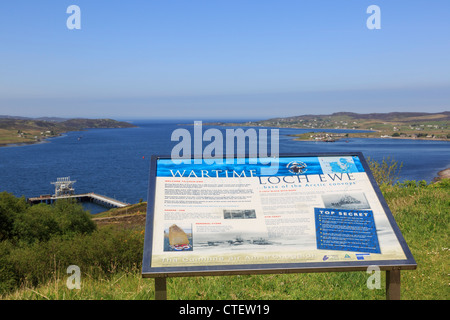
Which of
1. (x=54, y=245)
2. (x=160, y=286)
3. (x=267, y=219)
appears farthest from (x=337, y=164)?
(x=54, y=245)

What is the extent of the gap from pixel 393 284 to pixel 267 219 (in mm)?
1663

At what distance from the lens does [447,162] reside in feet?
301

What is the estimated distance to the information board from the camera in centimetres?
411

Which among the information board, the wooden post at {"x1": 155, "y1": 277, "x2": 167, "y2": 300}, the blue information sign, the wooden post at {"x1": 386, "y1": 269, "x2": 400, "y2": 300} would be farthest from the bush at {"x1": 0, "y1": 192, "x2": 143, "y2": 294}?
the wooden post at {"x1": 386, "y1": 269, "x2": 400, "y2": 300}

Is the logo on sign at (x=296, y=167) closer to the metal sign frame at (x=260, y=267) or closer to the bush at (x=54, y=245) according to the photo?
the metal sign frame at (x=260, y=267)

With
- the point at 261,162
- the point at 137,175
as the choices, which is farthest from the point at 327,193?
the point at 137,175

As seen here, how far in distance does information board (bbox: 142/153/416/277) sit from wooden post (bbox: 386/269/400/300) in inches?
9.5

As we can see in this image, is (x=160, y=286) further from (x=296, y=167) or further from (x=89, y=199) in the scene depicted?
(x=89, y=199)

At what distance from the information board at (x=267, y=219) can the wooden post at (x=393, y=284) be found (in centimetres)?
24

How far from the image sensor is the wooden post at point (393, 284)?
4391 millimetres

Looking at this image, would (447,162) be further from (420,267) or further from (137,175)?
(420,267)

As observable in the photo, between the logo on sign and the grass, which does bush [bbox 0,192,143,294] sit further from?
the logo on sign

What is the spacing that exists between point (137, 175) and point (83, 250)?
79.6m

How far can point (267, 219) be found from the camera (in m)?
4.50
